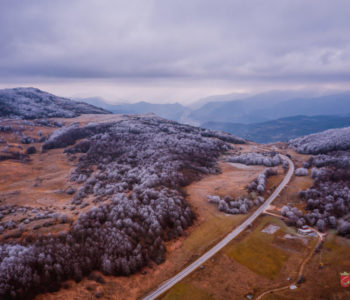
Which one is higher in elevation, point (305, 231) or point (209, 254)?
point (305, 231)

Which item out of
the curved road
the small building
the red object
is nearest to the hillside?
the curved road

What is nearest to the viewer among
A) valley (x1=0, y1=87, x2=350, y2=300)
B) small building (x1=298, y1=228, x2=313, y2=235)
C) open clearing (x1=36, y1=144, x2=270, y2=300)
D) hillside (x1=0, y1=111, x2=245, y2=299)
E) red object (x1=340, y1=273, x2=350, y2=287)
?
red object (x1=340, y1=273, x2=350, y2=287)

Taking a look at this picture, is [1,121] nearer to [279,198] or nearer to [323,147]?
[279,198]

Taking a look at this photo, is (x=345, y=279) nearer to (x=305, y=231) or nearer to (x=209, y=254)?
(x=305, y=231)

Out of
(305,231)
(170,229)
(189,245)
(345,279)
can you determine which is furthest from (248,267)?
(170,229)

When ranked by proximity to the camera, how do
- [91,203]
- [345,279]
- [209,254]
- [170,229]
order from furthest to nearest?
[91,203], [170,229], [209,254], [345,279]

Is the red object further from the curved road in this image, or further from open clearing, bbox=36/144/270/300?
open clearing, bbox=36/144/270/300

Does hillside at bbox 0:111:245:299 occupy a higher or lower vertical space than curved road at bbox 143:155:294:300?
higher

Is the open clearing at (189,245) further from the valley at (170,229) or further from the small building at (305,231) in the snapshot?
the small building at (305,231)

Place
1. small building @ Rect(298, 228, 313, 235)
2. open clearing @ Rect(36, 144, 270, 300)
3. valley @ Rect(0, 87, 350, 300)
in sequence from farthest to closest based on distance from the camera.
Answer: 1. small building @ Rect(298, 228, 313, 235)
2. valley @ Rect(0, 87, 350, 300)
3. open clearing @ Rect(36, 144, 270, 300)

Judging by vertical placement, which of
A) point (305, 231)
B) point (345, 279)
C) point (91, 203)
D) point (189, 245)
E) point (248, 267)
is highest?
point (91, 203)

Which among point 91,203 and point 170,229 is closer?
point 170,229
